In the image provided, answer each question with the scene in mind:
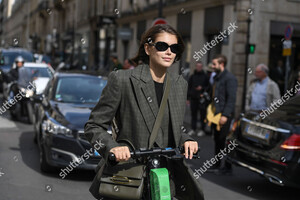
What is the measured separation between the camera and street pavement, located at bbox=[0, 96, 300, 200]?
598 cm

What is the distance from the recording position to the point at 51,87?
8688mm

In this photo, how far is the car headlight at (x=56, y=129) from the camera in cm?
669

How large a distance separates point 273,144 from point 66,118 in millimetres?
2896

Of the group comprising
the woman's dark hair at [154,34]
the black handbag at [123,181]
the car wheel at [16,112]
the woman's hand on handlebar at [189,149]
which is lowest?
the car wheel at [16,112]

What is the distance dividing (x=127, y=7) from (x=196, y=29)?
32.2 ft

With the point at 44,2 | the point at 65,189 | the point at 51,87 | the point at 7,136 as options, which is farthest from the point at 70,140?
the point at 44,2

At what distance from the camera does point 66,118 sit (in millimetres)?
7016

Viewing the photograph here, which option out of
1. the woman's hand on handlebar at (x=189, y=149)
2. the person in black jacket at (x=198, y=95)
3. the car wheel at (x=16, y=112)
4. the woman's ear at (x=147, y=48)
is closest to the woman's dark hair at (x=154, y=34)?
the woman's ear at (x=147, y=48)

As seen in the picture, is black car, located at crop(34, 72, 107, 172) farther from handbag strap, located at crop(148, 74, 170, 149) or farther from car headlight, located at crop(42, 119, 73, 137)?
handbag strap, located at crop(148, 74, 170, 149)

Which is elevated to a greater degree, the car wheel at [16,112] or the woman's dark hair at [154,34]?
the woman's dark hair at [154,34]

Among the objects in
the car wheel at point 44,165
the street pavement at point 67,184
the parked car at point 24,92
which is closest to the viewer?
the street pavement at point 67,184

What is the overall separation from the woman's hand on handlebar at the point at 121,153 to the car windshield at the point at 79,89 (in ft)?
17.6

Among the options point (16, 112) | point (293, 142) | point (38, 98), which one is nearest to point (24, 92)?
point (16, 112)

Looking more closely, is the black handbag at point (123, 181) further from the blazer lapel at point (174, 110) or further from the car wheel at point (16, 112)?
the car wheel at point (16, 112)
